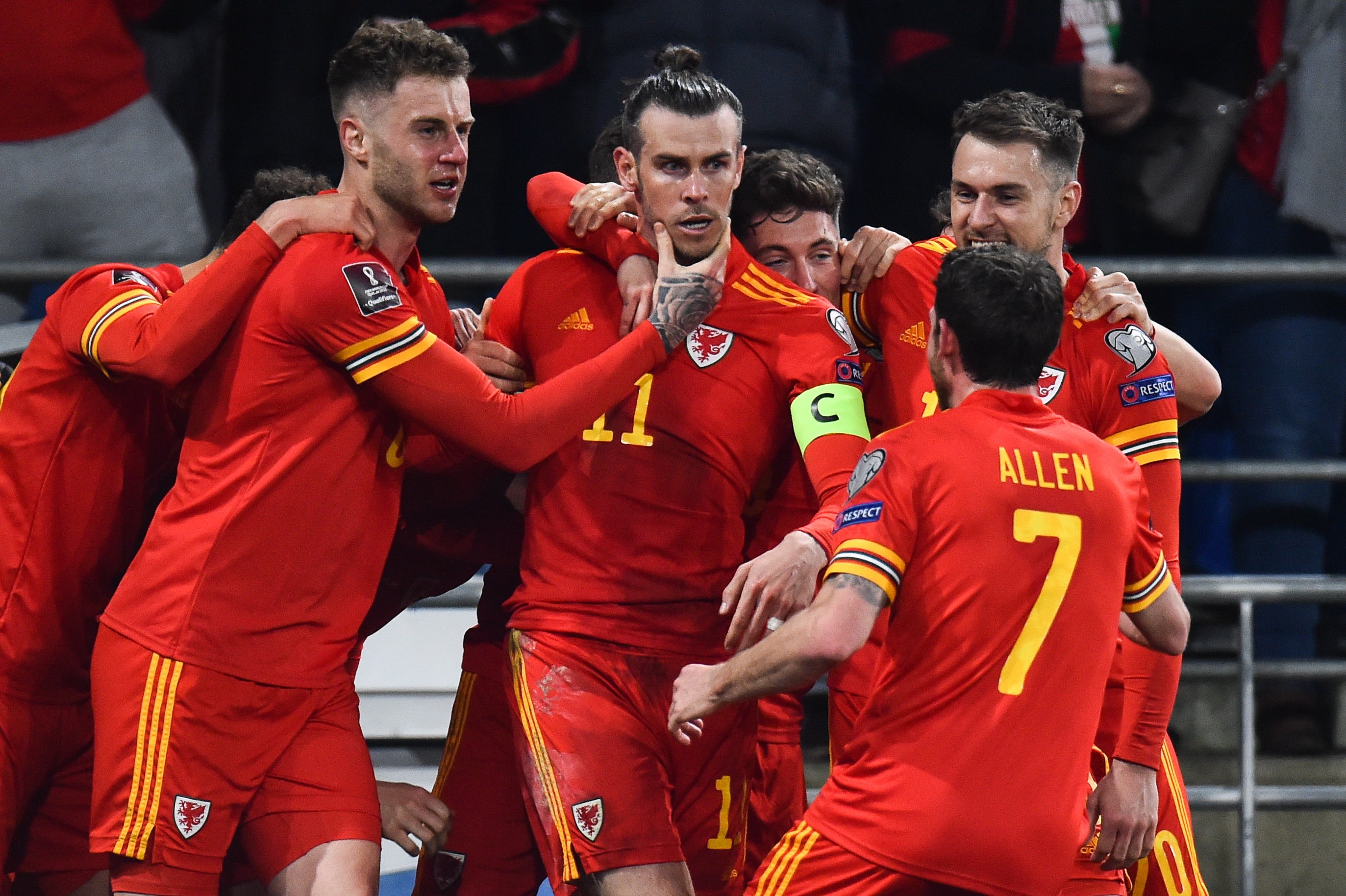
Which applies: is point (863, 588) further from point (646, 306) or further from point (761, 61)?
point (761, 61)

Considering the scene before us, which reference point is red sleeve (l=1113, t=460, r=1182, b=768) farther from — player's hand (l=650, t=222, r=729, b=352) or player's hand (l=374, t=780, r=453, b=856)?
player's hand (l=374, t=780, r=453, b=856)

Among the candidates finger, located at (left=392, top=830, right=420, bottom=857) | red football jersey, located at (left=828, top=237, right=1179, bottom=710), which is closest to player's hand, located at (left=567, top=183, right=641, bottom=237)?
red football jersey, located at (left=828, top=237, right=1179, bottom=710)

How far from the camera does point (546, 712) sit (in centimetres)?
364

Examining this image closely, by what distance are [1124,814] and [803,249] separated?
164cm

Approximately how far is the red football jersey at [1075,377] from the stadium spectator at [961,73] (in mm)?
1646

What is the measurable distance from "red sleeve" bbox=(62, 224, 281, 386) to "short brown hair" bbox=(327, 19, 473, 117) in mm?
456

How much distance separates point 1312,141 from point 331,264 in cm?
378

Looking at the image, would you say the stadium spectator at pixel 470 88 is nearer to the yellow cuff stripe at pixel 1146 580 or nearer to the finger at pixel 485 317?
the finger at pixel 485 317

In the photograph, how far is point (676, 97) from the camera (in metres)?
3.87

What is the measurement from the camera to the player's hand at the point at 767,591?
10.9ft

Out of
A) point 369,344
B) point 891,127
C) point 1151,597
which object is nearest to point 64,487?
point 369,344

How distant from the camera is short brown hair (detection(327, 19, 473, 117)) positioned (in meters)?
3.76

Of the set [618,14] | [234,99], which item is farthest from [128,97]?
[618,14]

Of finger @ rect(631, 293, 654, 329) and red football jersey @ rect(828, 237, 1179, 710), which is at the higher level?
finger @ rect(631, 293, 654, 329)
